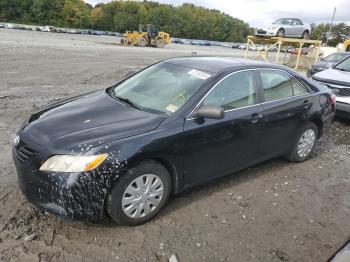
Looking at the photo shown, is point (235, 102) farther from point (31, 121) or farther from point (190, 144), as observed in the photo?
point (31, 121)

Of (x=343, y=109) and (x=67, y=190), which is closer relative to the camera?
(x=67, y=190)

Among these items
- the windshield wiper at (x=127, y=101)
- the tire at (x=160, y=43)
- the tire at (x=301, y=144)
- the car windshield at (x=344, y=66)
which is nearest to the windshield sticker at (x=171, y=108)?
the windshield wiper at (x=127, y=101)

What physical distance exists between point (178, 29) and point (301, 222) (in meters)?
91.0

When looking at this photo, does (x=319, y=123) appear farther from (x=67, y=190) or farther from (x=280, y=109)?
(x=67, y=190)

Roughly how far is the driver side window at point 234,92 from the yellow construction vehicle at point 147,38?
30.6 meters

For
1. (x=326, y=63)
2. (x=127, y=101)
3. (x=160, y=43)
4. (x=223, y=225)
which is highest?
(x=127, y=101)

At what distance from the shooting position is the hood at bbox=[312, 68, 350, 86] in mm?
7676

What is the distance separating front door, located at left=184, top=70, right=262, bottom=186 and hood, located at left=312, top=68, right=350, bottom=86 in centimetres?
436

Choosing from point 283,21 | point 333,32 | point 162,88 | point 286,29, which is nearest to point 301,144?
point 162,88

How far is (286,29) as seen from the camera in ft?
64.4

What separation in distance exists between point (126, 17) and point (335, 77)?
77.6 metres

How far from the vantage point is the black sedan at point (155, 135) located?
303 centimetres

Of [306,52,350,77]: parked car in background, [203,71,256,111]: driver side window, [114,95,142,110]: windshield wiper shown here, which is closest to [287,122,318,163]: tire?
[203,71,256,111]: driver side window

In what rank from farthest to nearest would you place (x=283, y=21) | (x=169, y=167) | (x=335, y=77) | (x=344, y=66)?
(x=283, y=21)
(x=344, y=66)
(x=335, y=77)
(x=169, y=167)
